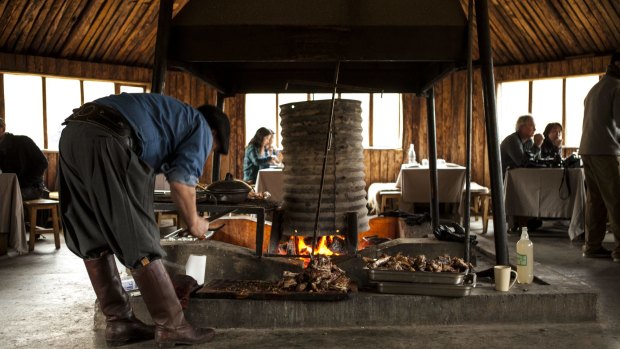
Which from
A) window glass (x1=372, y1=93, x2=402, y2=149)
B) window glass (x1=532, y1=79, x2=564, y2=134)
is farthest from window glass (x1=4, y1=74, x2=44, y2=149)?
window glass (x1=532, y1=79, x2=564, y2=134)

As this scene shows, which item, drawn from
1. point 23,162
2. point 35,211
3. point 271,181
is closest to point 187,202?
point 35,211

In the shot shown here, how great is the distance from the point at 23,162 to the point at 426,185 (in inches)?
228

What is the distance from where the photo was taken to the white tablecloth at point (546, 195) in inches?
324

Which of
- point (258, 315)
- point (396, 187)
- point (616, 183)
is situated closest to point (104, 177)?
point (258, 315)

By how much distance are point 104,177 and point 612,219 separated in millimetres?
5373

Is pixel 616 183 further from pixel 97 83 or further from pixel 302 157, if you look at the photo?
pixel 97 83

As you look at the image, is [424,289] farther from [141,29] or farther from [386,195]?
[141,29]

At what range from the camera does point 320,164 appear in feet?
16.1

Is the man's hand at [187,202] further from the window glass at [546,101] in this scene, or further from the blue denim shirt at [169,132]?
the window glass at [546,101]

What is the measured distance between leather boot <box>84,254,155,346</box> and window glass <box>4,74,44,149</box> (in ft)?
28.8

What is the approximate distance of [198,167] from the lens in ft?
11.0

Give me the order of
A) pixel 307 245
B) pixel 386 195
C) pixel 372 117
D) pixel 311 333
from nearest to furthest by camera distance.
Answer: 1. pixel 311 333
2. pixel 307 245
3. pixel 386 195
4. pixel 372 117

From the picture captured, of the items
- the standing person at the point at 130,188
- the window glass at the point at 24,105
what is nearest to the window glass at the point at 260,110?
the window glass at the point at 24,105

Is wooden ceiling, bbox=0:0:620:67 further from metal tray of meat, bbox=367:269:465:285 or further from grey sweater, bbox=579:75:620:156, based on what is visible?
metal tray of meat, bbox=367:269:465:285
